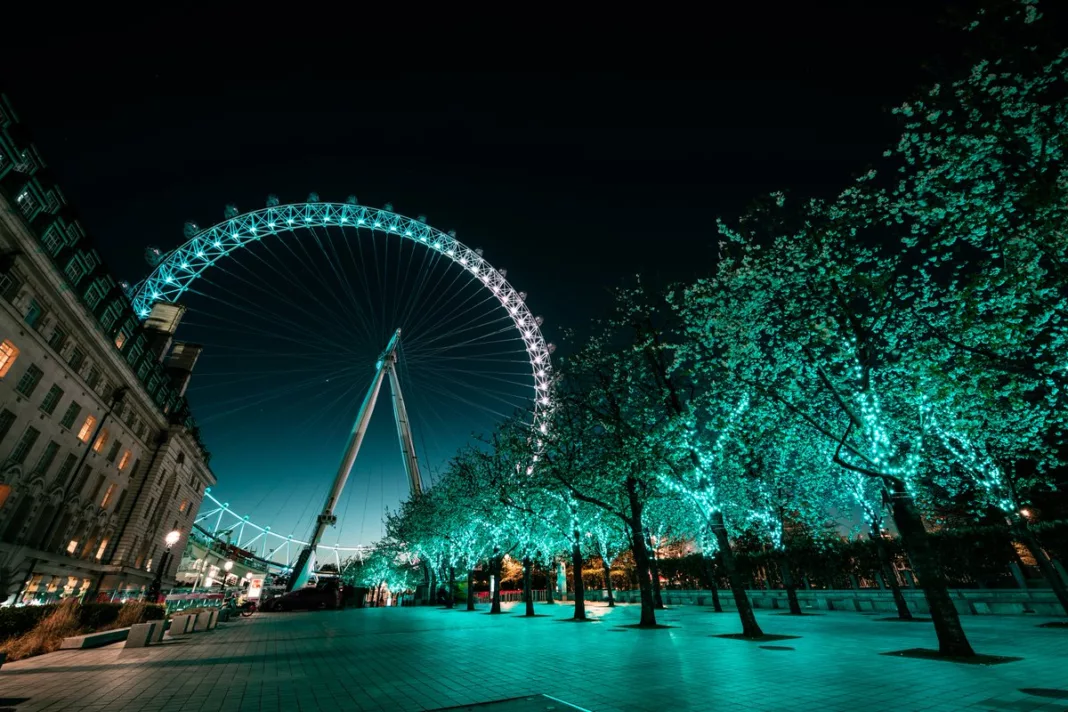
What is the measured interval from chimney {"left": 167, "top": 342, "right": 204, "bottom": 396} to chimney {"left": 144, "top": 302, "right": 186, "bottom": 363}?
212 inches

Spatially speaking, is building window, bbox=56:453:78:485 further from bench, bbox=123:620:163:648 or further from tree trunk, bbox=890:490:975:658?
tree trunk, bbox=890:490:975:658

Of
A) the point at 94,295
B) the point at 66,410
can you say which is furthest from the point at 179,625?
the point at 94,295

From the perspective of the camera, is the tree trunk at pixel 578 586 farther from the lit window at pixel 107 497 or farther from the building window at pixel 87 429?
the lit window at pixel 107 497

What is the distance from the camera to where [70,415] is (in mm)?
33562

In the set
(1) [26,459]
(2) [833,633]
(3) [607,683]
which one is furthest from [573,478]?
(1) [26,459]

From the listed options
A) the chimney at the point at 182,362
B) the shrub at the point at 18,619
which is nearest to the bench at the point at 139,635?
the shrub at the point at 18,619

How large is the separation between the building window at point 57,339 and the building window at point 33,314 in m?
1.84

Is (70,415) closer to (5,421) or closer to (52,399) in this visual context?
(52,399)

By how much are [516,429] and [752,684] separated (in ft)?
80.4

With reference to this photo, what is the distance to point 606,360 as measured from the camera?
25.1m

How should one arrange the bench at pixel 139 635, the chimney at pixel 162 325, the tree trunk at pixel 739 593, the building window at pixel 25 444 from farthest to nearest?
the chimney at pixel 162 325 < the building window at pixel 25 444 < the tree trunk at pixel 739 593 < the bench at pixel 139 635

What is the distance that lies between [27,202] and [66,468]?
1905 centimetres

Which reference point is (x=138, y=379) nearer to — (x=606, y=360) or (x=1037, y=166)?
(x=606, y=360)

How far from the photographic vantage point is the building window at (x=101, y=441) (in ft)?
124
